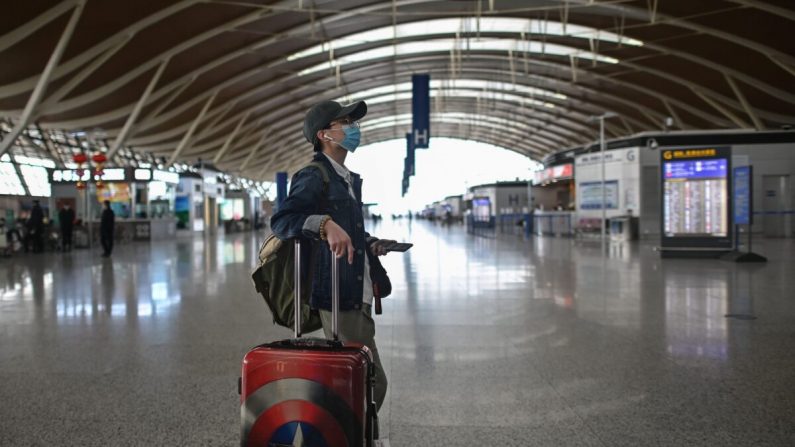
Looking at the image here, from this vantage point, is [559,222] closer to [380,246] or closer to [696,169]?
[696,169]

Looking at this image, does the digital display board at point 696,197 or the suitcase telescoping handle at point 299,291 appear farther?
the digital display board at point 696,197

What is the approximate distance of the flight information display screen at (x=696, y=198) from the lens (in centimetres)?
1528

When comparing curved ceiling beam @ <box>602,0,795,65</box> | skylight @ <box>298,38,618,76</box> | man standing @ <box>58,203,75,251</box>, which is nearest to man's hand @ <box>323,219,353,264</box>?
man standing @ <box>58,203,75,251</box>

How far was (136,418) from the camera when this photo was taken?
372 cm

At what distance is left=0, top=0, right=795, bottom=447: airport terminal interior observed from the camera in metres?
3.51

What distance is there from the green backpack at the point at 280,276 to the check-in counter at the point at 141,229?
2808 centimetres

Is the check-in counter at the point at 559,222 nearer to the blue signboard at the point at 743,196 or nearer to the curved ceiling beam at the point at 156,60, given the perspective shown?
the curved ceiling beam at the point at 156,60

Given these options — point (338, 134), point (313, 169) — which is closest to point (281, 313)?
point (313, 169)

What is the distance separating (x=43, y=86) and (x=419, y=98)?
1429 cm

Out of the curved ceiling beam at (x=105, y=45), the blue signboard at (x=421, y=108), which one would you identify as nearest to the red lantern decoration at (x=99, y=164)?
the curved ceiling beam at (x=105, y=45)

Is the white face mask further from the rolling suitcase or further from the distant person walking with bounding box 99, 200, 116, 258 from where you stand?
the distant person walking with bounding box 99, 200, 116, 258

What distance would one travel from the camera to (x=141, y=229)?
1254 inches

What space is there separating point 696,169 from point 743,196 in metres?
1.34

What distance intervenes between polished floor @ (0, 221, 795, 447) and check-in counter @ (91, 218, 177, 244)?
2081 cm
